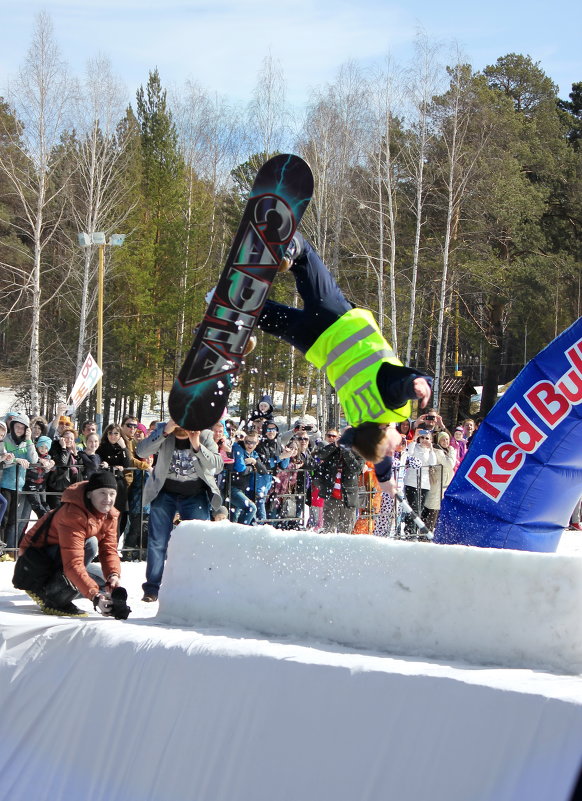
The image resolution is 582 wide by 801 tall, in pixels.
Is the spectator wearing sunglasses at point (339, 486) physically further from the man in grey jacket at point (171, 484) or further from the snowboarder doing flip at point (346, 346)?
the snowboarder doing flip at point (346, 346)

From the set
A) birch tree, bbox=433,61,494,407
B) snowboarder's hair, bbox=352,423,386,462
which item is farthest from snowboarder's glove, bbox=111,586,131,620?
birch tree, bbox=433,61,494,407

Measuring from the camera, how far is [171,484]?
6.49 metres

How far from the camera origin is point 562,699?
3277 millimetres

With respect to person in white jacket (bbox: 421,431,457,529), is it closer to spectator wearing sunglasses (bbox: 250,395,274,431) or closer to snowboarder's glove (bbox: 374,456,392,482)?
spectator wearing sunglasses (bbox: 250,395,274,431)

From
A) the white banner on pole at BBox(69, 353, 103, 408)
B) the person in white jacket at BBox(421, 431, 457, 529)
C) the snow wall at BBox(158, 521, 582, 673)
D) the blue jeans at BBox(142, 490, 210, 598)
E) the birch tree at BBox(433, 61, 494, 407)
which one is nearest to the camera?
the snow wall at BBox(158, 521, 582, 673)

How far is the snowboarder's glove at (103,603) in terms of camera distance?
525cm

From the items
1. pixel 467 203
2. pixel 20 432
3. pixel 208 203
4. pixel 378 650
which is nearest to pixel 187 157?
pixel 208 203

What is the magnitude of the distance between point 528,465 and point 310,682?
3159 mm

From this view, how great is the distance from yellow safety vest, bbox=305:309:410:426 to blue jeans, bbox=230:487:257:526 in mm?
3800

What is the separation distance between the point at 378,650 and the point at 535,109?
1241 inches

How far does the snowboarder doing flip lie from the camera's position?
19.0 feet

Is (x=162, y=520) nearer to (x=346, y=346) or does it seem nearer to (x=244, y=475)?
(x=346, y=346)

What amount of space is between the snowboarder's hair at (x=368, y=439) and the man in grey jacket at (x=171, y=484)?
3.63ft

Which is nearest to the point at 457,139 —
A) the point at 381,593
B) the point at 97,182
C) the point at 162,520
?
the point at 97,182
